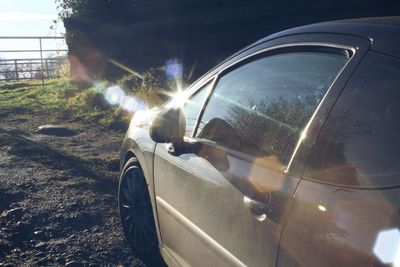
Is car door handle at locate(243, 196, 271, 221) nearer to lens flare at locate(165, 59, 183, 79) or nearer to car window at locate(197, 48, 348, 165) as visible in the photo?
car window at locate(197, 48, 348, 165)

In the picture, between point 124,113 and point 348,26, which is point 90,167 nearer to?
point 124,113

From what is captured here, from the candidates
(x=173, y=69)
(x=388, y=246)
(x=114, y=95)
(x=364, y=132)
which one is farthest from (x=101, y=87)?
(x=388, y=246)

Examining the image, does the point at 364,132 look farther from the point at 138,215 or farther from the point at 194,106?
the point at 138,215

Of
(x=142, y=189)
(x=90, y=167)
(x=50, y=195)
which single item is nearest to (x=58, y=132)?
(x=90, y=167)

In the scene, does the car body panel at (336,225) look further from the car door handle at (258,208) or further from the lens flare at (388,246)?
the car door handle at (258,208)

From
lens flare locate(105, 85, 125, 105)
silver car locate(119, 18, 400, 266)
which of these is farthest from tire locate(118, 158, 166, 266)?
lens flare locate(105, 85, 125, 105)

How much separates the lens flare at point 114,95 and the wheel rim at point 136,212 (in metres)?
6.33

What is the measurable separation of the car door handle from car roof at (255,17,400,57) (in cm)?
Answer: 76

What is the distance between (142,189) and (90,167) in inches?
110

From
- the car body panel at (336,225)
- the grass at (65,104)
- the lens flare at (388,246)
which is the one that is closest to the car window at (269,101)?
the car body panel at (336,225)

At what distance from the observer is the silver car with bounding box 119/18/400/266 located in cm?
180

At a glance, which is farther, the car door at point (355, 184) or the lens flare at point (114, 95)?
the lens flare at point (114, 95)

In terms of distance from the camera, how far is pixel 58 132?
30.7ft

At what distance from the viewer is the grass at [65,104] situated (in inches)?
→ 390
